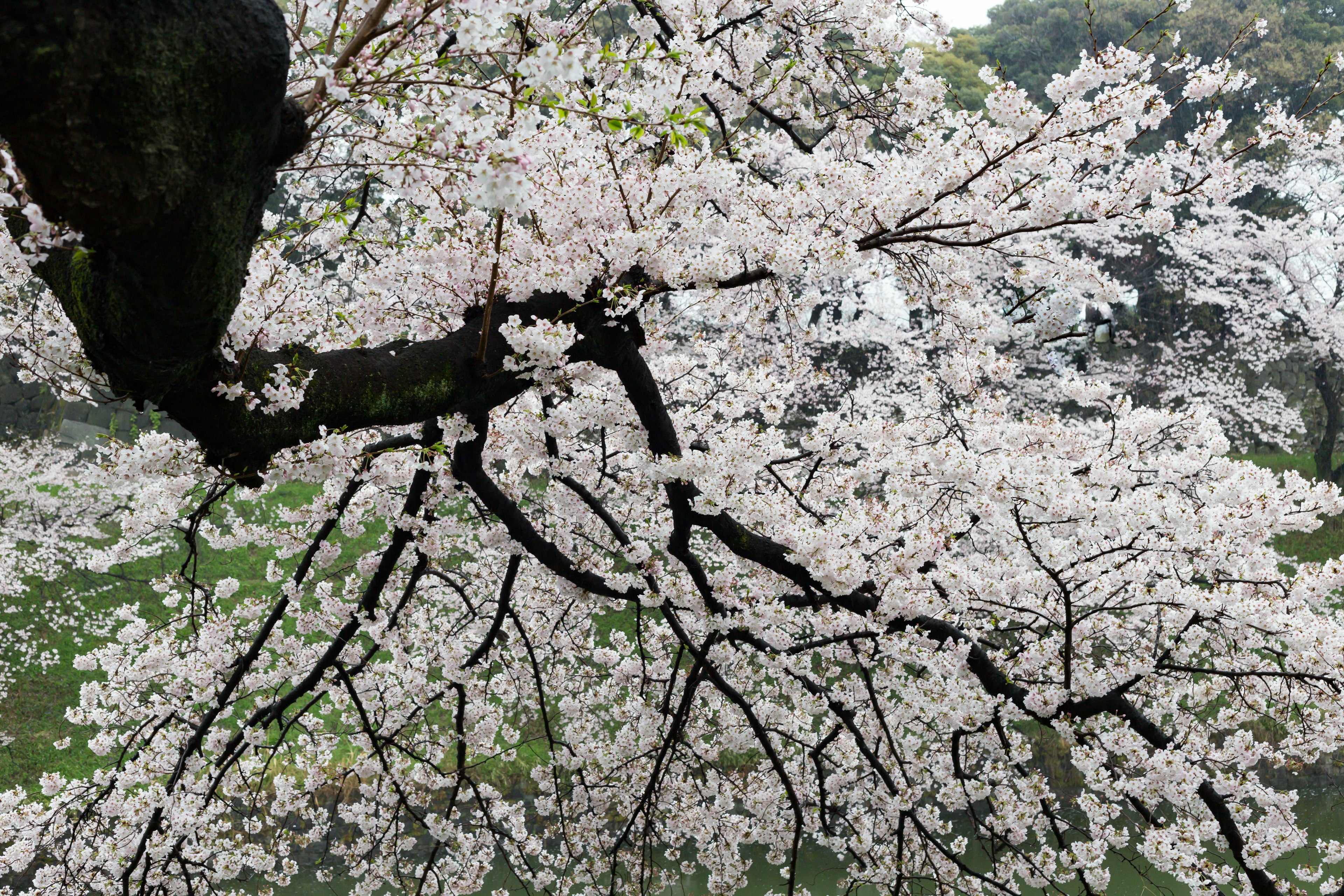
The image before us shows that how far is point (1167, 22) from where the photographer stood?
676 inches

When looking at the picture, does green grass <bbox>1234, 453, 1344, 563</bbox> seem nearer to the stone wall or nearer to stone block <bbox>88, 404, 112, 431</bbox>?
the stone wall

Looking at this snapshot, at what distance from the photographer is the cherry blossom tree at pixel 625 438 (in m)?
1.65

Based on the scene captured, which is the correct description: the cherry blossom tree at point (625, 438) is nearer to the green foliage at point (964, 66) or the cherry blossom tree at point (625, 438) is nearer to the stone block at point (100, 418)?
the green foliage at point (964, 66)

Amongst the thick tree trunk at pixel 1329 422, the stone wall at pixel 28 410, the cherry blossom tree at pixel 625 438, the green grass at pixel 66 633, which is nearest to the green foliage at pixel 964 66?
the thick tree trunk at pixel 1329 422

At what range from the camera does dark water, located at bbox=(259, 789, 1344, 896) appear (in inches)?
302

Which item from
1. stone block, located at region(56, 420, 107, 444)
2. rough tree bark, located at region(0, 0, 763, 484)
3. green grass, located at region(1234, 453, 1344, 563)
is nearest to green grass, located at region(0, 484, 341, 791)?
stone block, located at region(56, 420, 107, 444)

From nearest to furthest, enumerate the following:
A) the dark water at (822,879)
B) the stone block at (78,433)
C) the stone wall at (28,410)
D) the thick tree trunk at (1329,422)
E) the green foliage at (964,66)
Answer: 1. the dark water at (822,879)
2. the stone wall at (28,410)
3. the stone block at (78,433)
4. the thick tree trunk at (1329,422)
5. the green foliage at (964,66)

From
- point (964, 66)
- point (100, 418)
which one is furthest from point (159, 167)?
point (964, 66)

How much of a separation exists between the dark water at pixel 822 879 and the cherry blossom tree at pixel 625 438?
274 centimetres

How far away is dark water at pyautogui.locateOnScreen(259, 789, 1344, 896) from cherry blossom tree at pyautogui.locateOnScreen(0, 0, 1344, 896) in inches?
108

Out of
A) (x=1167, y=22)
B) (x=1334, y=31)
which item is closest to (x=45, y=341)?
(x=1167, y=22)

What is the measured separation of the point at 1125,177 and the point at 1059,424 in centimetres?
174

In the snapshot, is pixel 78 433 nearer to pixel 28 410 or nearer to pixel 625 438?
pixel 28 410

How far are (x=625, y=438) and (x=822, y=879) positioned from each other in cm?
668
